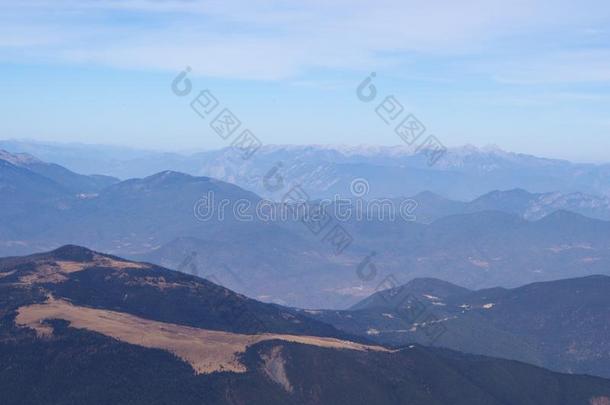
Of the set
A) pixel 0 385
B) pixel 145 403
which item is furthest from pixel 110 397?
pixel 0 385

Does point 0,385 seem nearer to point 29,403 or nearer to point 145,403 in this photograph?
point 29,403

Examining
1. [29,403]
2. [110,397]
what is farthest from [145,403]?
[29,403]

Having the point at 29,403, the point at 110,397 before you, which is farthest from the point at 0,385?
the point at 110,397

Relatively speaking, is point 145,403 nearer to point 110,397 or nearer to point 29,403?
point 110,397

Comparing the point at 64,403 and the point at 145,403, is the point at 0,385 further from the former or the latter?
the point at 145,403

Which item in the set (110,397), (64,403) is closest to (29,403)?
(64,403)

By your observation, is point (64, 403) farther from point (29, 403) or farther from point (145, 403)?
point (145, 403)
